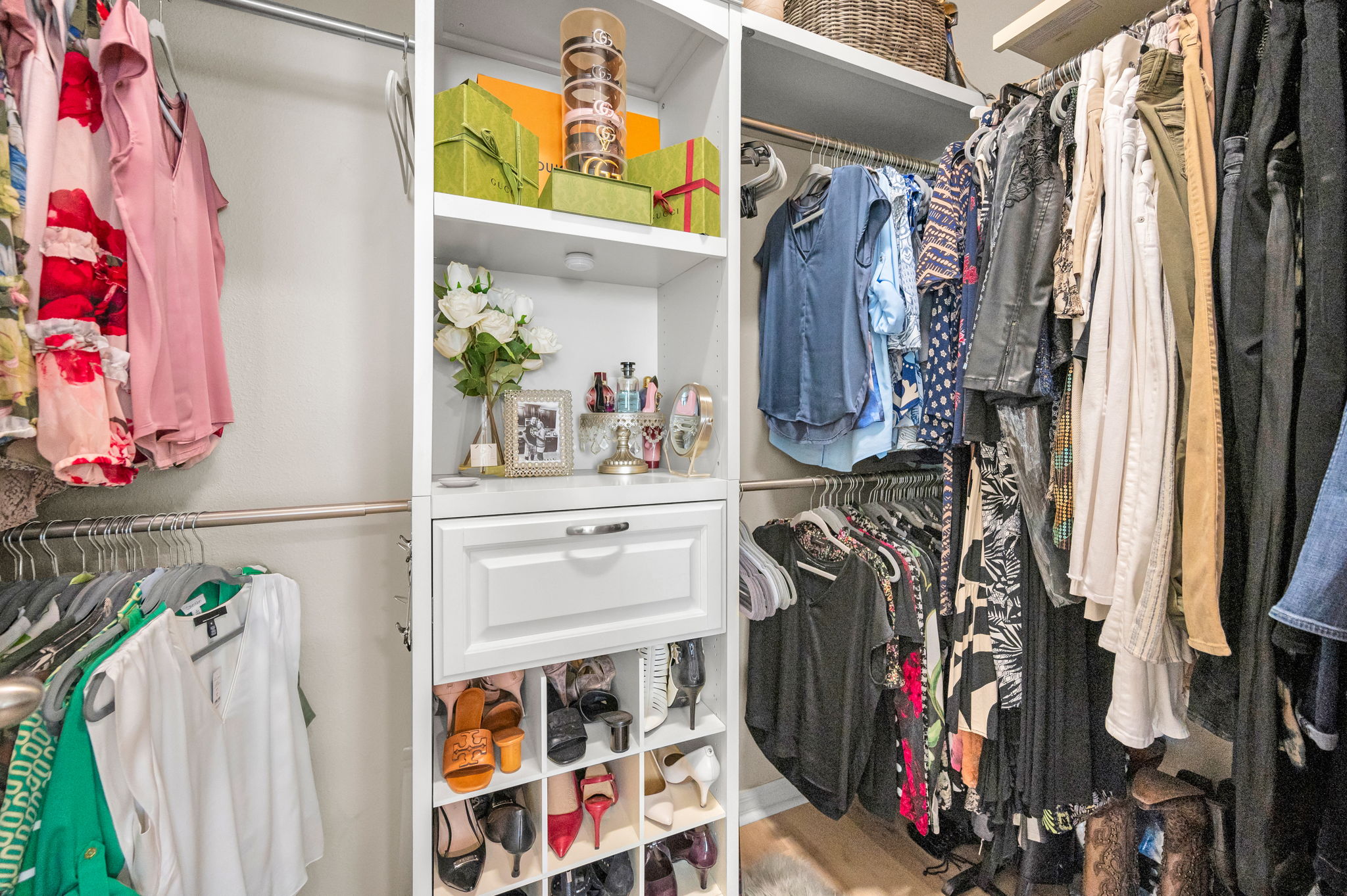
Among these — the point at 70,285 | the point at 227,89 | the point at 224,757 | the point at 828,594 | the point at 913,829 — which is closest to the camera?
the point at 70,285

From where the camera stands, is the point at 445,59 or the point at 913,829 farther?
the point at 913,829

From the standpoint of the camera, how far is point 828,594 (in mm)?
1443

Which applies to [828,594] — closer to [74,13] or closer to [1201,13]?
[1201,13]

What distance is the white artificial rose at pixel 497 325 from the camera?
1161mm

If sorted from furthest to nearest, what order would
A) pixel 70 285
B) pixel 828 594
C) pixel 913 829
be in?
pixel 913 829 < pixel 828 594 < pixel 70 285

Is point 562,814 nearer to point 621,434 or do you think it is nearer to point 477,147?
point 621,434

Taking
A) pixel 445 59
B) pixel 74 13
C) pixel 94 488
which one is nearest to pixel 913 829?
pixel 94 488

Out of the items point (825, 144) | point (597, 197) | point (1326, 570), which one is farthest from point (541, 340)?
point (1326, 570)

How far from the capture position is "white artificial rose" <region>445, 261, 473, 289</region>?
1150mm

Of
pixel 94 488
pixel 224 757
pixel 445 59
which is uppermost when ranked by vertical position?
pixel 445 59

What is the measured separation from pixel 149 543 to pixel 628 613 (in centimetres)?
95

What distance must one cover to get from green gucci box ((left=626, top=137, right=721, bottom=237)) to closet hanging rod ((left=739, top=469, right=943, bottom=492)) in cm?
57

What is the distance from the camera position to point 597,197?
1.08 m

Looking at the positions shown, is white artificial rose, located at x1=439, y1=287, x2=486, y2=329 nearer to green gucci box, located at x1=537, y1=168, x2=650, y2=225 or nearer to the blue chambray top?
green gucci box, located at x1=537, y1=168, x2=650, y2=225
